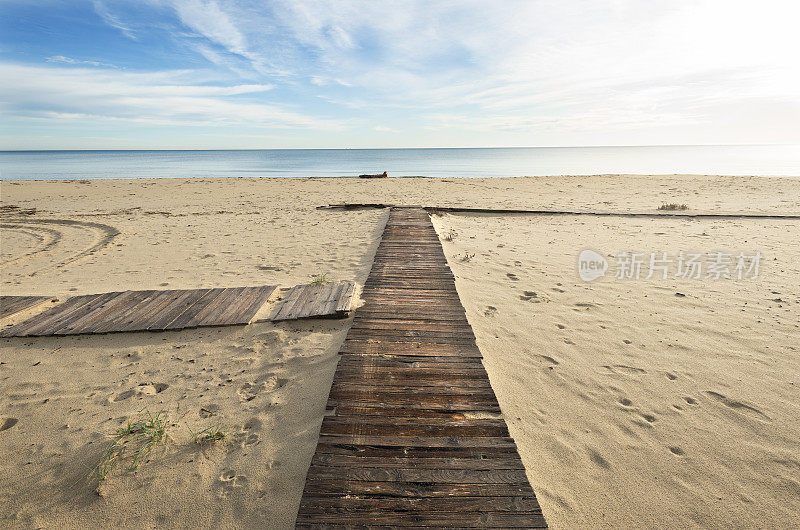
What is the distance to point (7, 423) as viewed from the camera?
291cm

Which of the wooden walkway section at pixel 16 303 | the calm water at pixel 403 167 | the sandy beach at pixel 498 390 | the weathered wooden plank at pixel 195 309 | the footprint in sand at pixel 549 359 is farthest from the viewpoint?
the calm water at pixel 403 167

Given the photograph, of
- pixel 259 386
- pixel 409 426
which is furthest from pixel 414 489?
pixel 259 386

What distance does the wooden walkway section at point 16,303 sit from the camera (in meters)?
Result: 4.73

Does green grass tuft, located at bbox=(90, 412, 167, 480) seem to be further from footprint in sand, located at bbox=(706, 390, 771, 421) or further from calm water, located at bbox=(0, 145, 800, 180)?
Answer: calm water, located at bbox=(0, 145, 800, 180)

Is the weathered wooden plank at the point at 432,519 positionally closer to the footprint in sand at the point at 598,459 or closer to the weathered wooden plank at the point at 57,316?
the footprint in sand at the point at 598,459

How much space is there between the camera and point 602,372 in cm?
361

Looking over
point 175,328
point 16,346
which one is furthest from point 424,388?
point 16,346

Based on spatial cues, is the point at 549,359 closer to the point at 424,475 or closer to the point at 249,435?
the point at 424,475

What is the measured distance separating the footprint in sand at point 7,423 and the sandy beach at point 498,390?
0.05 feet

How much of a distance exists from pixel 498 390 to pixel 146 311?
4.36 m

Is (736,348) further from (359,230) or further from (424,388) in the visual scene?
(359,230)

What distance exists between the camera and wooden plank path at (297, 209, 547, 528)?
207 centimetres

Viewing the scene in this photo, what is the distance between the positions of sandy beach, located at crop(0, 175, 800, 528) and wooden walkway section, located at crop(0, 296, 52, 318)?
279mm

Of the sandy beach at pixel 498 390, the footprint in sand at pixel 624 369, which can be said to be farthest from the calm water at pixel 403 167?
the footprint in sand at pixel 624 369
